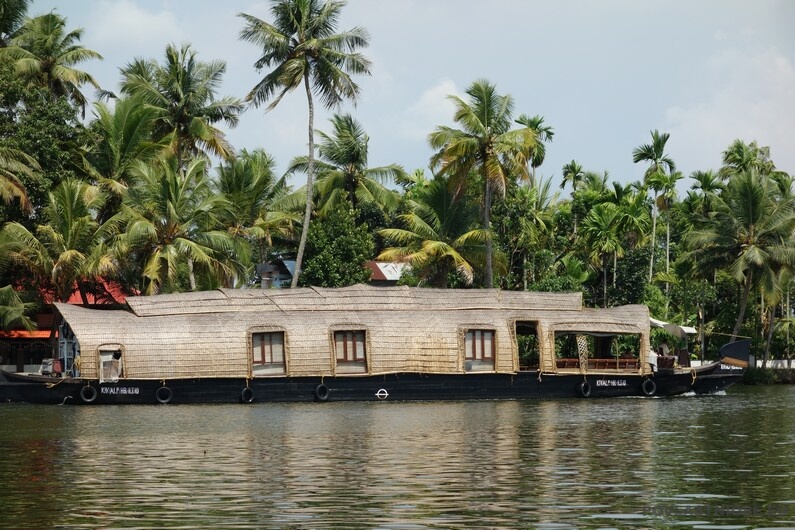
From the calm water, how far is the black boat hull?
Answer: 13.4 feet

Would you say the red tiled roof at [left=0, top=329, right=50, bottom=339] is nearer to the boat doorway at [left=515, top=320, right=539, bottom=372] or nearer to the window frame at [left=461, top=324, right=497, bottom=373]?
the window frame at [left=461, top=324, right=497, bottom=373]

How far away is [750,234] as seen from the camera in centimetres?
4872

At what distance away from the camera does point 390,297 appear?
34.4 m

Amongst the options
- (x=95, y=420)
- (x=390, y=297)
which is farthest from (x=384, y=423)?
(x=390, y=297)

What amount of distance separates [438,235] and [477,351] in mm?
13559

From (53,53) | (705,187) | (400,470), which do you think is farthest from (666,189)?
(400,470)

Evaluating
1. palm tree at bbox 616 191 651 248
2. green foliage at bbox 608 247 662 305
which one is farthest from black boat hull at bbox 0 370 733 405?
palm tree at bbox 616 191 651 248

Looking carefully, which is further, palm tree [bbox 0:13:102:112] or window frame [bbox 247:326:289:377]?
palm tree [bbox 0:13:102:112]

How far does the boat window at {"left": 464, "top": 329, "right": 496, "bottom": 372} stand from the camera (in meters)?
34.3

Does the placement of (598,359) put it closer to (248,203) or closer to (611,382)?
(611,382)

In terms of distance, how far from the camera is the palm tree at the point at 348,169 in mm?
53312

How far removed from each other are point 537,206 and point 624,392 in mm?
26912

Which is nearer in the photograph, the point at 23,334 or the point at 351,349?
the point at 351,349

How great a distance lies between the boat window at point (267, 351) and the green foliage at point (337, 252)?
15.5 meters
